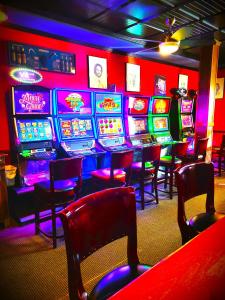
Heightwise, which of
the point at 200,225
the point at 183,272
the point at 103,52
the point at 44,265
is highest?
the point at 103,52

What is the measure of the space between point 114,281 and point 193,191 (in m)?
0.89

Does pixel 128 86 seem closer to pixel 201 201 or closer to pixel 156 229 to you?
pixel 201 201

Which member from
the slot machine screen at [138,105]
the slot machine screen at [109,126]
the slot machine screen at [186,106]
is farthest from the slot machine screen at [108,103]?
the slot machine screen at [186,106]

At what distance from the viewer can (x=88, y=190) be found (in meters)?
3.93

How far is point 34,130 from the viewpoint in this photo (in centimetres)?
315

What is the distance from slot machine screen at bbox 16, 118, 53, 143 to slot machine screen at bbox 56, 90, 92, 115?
1.15 feet

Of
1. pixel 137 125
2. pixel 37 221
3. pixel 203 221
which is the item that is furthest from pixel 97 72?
pixel 203 221

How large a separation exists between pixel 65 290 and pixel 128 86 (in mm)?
4194

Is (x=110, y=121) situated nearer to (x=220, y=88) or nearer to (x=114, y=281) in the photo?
(x=114, y=281)

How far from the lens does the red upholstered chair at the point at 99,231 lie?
102 centimetres

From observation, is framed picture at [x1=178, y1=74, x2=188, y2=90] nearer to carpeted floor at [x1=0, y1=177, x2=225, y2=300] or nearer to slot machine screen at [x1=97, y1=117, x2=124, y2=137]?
slot machine screen at [x1=97, y1=117, x2=124, y2=137]

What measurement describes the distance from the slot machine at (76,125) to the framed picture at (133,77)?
158 cm

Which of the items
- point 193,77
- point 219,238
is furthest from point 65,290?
point 193,77

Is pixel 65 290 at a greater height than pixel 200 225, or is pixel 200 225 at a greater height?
pixel 200 225
